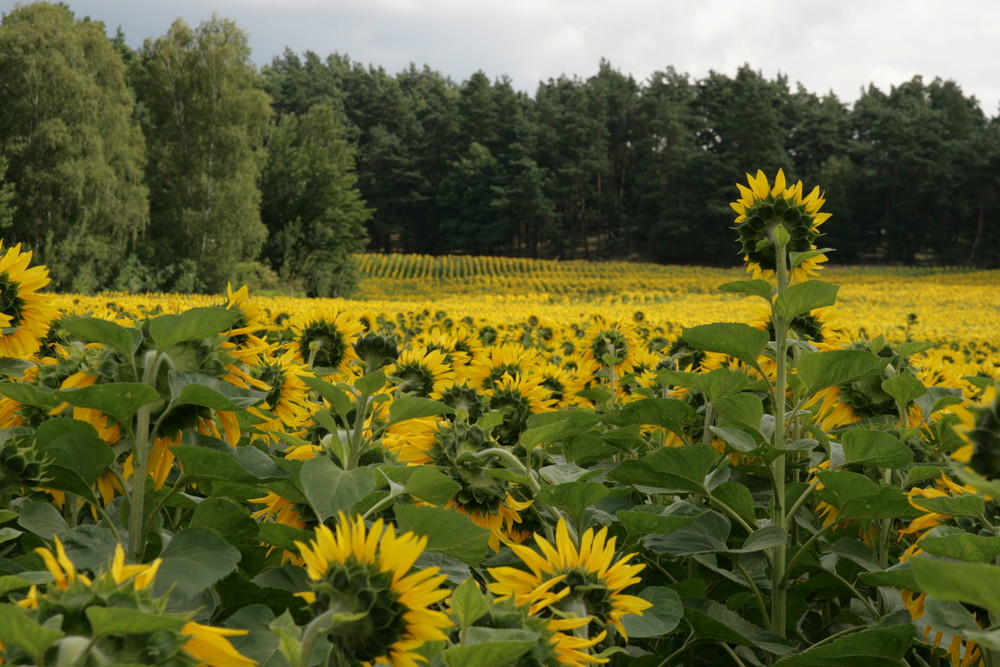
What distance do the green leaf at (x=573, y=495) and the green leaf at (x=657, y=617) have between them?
5.7 inches

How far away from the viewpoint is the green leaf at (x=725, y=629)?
1.11 m

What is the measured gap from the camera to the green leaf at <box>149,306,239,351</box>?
0.87m

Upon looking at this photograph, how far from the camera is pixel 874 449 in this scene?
121cm

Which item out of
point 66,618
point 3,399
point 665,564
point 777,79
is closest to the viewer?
point 66,618

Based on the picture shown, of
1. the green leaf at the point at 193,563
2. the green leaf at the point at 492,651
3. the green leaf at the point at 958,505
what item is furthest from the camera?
the green leaf at the point at 958,505

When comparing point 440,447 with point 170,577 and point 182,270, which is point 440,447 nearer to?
point 170,577

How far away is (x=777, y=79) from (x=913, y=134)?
24534mm

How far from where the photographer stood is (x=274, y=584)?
89 cm

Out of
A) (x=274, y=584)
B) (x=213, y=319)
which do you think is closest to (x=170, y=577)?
(x=274, y=584)

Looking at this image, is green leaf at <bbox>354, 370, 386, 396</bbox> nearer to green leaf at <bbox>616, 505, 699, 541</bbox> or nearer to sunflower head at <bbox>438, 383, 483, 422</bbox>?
green leaf at <bbox>616, 505, 699, 541</bbox>

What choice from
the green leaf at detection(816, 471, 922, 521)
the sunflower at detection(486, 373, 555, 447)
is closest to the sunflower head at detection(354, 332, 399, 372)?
the sunflower at detection(486, 373, 555, 447)

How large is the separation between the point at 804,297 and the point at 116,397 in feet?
3.30

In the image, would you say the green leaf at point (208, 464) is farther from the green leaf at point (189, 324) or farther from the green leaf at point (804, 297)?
the green leaf at point (804, 297)

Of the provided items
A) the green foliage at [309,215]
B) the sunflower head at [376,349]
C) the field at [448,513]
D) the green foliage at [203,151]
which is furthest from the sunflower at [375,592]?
the green foliage at [309,215]
